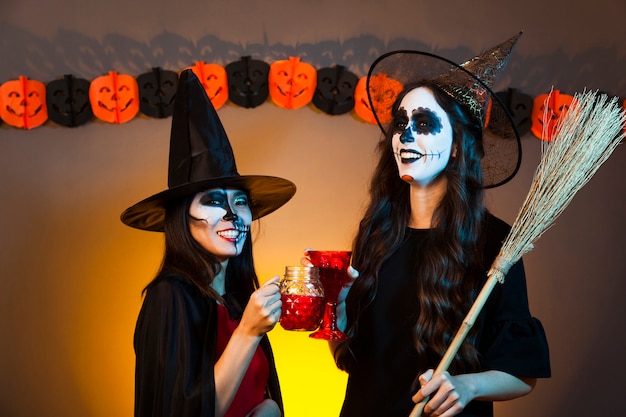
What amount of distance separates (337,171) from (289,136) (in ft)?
0.82

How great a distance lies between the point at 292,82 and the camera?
2803 mm

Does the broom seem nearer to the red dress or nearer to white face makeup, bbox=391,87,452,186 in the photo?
white face makeup, bbox=391,87,452,186

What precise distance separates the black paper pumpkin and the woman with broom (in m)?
1.08

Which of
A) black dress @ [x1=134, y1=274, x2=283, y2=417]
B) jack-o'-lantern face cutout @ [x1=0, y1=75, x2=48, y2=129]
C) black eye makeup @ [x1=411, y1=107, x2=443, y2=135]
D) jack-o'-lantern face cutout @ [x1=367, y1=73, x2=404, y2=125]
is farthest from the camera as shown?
jack-o'-lantern face cutout @ [x1=0, y1=75, x2=48, y2=129]

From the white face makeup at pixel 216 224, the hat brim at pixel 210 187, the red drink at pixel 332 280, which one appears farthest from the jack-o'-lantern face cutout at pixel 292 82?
the red drink at pixel 332 280

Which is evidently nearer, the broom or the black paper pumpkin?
the broom

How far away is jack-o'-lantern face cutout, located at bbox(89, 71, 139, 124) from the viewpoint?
2.78 m

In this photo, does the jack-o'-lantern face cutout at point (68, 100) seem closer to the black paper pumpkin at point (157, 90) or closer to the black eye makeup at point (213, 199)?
the black paper pumpkin at point (157, 90)

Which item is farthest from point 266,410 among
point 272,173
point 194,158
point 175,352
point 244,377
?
point 272,173

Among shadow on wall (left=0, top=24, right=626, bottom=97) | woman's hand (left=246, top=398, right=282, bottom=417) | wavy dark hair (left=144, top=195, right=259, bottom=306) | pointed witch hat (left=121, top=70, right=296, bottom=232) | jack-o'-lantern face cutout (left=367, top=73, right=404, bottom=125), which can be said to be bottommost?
woman's hand (left=246, top=398, right=282, bottom=417)

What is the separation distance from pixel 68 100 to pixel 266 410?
169 cm

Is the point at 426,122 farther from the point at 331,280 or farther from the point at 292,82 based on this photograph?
the point at 292,82

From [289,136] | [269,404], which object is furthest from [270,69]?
[269,404]

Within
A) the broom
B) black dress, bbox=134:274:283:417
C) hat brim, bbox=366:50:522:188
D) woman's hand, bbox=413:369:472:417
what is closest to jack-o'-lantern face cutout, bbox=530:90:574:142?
hat brim, bbox=366:50:522:188
